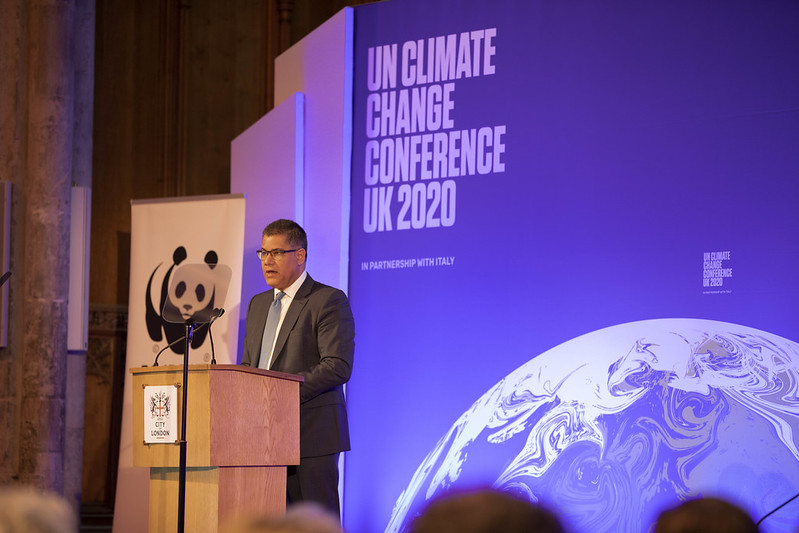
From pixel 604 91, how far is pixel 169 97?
3.91 m

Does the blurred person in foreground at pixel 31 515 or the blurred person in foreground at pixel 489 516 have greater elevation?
the blurred person in foreground at pixel 489 516

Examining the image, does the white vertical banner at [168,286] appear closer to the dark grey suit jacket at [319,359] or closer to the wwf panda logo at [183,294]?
the wwf panda logo at [183,294]

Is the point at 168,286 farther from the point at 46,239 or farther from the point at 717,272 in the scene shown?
the point at 717,272

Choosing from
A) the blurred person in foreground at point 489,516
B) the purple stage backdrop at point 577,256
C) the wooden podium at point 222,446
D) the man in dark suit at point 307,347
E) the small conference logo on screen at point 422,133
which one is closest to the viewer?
the blurred person in foreground at point 489,516

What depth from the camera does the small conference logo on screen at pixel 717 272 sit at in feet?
15.6

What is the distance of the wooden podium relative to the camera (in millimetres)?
3650

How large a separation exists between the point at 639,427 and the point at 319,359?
64.5 inches

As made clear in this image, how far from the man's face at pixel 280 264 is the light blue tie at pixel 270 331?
7 centimetres

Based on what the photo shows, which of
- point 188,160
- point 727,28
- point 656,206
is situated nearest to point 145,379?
point 656,206

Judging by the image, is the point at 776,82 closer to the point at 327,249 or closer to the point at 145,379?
the point at 327,249

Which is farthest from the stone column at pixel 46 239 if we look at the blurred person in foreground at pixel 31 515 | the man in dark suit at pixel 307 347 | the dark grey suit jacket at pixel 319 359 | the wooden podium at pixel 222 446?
the blurred person in foreground at pixel 31 515

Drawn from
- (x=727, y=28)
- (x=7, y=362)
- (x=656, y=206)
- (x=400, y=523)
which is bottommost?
(x=400, y=523)

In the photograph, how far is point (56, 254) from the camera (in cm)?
654

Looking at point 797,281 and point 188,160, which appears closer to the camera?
point 797,281
